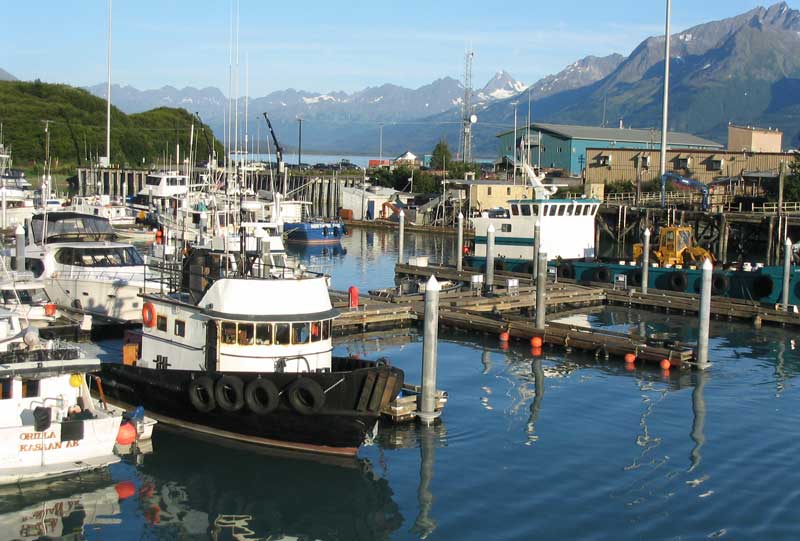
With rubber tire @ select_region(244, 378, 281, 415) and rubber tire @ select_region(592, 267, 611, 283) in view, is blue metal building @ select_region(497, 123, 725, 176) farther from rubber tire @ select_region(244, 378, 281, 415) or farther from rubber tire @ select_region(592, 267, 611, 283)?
rubber tire @ select_region(244, 378, 281, 415)

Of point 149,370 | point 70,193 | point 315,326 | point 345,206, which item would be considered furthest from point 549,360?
point 70,193

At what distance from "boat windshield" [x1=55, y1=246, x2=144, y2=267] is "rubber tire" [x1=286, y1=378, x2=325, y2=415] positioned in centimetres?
1490

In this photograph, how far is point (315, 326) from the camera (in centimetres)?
1933

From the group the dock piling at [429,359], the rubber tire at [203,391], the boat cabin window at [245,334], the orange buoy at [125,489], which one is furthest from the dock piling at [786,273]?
the orange buoy at [125,489]

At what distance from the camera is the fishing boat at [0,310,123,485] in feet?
54.5

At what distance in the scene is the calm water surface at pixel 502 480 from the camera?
16.0 metres

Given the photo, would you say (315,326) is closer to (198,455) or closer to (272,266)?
(272,266)

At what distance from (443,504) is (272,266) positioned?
258 inches

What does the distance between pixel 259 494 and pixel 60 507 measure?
3.41 m

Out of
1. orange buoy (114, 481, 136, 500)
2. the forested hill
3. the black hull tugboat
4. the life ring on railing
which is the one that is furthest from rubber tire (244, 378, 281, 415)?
the forested hill

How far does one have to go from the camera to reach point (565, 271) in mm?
→ 43375

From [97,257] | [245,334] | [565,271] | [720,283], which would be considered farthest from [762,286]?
[245,334]

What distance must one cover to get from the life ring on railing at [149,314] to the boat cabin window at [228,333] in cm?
258

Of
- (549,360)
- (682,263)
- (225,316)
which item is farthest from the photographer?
(682,263)
